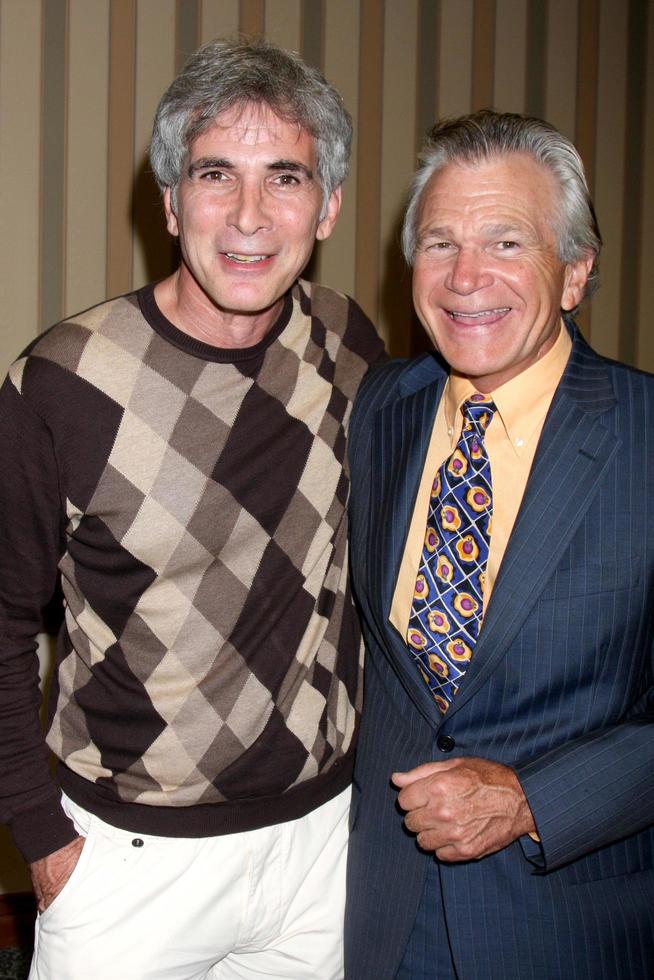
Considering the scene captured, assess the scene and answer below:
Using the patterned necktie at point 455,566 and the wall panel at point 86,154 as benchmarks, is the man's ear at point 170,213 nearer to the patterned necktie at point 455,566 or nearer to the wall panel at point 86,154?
the patterned necktie at point 455,566

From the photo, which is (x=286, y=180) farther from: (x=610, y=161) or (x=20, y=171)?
(x=610, y=161)

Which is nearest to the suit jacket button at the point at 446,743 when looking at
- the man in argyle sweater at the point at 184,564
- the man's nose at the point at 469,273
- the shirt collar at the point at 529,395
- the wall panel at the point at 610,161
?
the man in argyle sweater at the point at 184,564

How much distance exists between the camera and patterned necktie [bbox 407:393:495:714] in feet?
5.36

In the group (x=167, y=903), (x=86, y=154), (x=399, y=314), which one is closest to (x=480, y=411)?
(x=167, y=903)

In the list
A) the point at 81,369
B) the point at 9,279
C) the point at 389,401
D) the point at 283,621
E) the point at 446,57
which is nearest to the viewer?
the point at 81,369

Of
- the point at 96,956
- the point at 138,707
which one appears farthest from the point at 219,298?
the point at 96,956

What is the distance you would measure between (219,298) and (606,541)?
0.71m

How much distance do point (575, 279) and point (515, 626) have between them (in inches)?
23.1

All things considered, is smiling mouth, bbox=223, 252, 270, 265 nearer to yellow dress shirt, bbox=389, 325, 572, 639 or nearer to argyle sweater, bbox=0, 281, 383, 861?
argyle sweater, bbox=0, 281, 383, 861

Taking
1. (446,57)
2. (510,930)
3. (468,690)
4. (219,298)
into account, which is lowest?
(510,930)

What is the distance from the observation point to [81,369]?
1.65 m

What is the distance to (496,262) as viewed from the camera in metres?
1.64

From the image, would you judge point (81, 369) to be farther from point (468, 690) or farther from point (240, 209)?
point (468, 690)

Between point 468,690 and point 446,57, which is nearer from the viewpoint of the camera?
point 468,690
